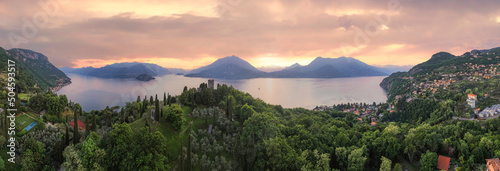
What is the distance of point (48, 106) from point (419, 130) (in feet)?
228

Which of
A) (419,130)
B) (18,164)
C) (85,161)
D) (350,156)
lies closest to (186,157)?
(85,161)

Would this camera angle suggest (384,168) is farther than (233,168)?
No

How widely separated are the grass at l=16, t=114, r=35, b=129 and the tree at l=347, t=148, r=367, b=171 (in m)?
50.9

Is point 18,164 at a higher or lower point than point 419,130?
lower

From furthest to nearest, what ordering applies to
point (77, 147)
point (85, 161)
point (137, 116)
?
point (137, 116)
point (77, 147)
point (85, 161)

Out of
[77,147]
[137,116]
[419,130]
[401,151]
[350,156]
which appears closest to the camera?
[77,147]

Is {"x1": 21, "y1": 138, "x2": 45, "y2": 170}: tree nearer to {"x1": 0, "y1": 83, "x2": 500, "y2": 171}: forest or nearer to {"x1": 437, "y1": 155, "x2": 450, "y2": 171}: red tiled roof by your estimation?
{"x1": 0, "y1": 83, "x2": 500, "y2": 171}: forest

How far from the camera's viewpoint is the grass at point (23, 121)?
38213 mm

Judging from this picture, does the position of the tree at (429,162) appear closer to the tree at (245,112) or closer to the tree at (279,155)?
the tree at (279,155)

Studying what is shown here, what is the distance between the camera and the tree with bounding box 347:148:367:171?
29553 mm

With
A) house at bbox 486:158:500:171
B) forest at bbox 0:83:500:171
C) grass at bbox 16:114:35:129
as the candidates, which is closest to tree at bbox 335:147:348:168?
forest at bbox 0:83:500:171

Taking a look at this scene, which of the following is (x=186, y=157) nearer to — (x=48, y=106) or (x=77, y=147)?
(x=77, y=147)

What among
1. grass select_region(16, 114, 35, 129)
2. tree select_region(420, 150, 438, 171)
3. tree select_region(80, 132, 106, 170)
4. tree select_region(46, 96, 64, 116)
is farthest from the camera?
tree select_region(46, 96, 64, 116)

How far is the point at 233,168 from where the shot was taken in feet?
103
